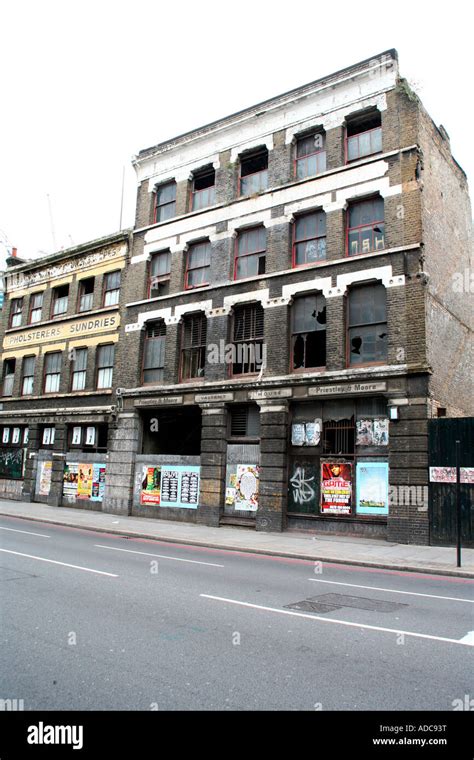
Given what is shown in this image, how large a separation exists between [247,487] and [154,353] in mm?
7769

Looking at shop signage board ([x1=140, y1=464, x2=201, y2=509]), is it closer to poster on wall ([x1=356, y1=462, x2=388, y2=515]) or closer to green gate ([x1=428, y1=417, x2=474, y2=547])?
poster on wall ([x1=356, y1=462, x2=388, y2=515])

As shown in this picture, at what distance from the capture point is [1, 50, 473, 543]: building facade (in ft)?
57.9

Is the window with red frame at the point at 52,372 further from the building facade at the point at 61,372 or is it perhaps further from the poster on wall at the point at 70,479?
the poster on wall at the point at 70,479

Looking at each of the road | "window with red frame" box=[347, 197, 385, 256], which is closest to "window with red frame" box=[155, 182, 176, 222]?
"window with red frame" box=[347, 197, 385, 256]

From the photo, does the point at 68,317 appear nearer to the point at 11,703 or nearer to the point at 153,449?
the point at 153,449

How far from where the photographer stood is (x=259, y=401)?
20.1 m

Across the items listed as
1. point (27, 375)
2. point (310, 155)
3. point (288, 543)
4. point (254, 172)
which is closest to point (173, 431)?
point (288, 543)

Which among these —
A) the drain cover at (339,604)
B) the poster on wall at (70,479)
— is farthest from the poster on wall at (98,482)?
the drain cover at (339,604)

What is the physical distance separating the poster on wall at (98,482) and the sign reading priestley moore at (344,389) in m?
11.7

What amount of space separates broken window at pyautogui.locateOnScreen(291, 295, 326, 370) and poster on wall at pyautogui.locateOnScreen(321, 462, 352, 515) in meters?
3.59

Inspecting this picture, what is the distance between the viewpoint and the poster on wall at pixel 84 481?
26.1 m
